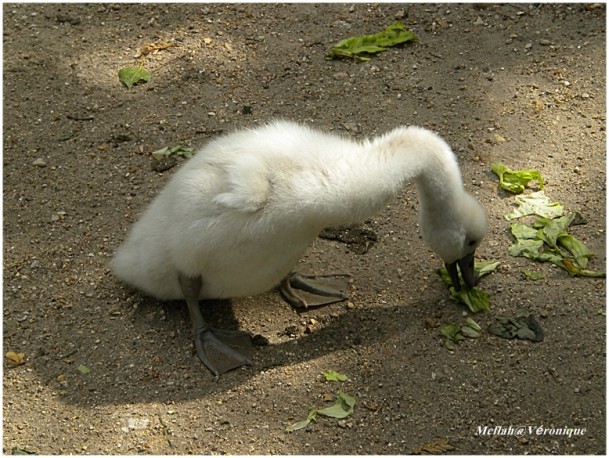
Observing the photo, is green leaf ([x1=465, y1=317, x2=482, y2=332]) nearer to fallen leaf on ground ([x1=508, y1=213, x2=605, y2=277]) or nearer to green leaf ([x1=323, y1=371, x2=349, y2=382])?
fallen leaf on ground ([x1=508, y1=213, x2=605, y2=277])

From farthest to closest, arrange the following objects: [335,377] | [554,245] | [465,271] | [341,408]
A: [554,245], [465,271], [335,377], [341,408]

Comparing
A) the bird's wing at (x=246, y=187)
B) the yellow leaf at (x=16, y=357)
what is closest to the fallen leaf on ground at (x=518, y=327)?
the bird's wing at (x=246, y=187)

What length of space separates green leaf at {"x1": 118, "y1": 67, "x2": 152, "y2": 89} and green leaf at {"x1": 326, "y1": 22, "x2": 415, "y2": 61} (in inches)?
55.2

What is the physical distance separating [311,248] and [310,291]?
44 centimetres

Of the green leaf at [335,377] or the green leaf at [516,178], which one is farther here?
the green leaf at [516,178]

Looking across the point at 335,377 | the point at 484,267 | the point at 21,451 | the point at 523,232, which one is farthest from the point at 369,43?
the point at 21,451

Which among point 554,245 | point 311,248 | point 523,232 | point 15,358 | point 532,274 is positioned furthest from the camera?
point 311,248

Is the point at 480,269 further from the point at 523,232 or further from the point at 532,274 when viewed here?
the point at 523,232

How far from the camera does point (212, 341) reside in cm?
482

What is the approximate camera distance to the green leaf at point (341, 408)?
14.4 ft

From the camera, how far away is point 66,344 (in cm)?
482

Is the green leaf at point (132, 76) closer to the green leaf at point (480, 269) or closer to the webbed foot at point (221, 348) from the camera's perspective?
the webbed foot at point (221, 348)

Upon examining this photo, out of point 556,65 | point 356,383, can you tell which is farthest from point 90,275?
point 556,65

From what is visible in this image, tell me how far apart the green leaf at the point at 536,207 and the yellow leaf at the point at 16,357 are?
3031 millimetres
